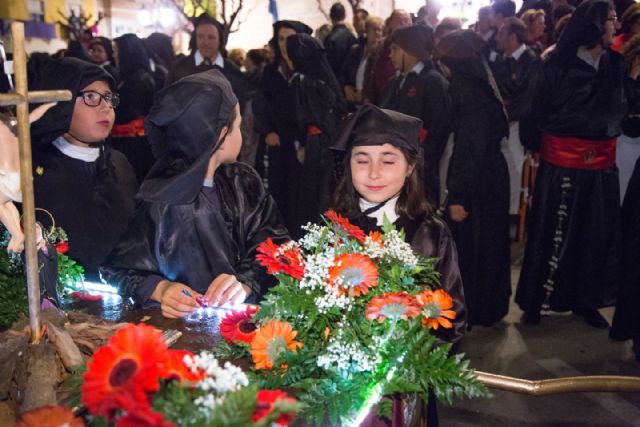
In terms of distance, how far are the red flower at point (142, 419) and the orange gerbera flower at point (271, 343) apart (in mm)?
570

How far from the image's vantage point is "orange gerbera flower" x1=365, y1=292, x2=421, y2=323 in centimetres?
153

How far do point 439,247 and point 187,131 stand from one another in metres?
1.05

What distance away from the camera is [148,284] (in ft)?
7.69

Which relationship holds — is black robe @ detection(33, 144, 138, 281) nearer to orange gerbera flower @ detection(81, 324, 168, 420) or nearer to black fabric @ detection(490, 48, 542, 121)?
orange gerbera flower @ detection(81, 324, 168, 420)

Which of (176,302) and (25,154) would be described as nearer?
(25,154)

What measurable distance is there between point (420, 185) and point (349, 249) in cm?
99

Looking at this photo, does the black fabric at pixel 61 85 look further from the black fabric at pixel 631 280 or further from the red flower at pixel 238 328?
the black fabric at pixel 631 280

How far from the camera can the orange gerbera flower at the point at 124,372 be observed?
40.8 inches

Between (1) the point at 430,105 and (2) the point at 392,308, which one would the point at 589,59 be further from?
(2) the point at 392,308

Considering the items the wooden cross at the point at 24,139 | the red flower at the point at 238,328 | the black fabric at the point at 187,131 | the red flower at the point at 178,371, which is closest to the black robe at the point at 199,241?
the black fabric at the point at 187,131

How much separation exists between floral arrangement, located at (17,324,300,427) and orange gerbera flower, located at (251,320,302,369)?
39 centimetres

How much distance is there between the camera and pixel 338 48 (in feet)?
28.1

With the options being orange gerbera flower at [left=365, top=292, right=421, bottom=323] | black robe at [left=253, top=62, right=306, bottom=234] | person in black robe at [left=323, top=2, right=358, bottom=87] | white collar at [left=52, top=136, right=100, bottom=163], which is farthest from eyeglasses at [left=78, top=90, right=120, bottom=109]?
person in black robe at [left=323, top=2, right=358, bottom=87]

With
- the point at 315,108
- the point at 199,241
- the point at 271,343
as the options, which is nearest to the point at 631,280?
the point at 315,108
